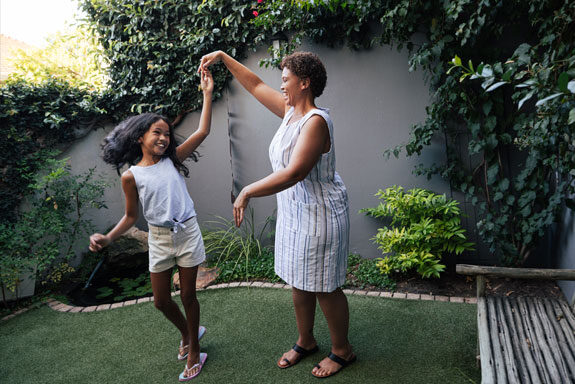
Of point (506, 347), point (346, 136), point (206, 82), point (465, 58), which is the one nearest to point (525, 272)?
point (506, 347)

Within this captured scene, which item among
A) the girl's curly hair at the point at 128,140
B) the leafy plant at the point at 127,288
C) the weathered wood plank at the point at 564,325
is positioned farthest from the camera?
the leafy plant at the point at 127,288

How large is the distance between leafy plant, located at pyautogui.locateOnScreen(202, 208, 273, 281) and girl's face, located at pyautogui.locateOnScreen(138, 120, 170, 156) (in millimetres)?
1899

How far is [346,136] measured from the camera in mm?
3961

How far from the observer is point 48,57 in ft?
28.4

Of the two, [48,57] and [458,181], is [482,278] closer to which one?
[458,181]

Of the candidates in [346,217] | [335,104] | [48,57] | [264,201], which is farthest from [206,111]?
[48,57]

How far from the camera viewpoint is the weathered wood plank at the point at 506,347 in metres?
1.56

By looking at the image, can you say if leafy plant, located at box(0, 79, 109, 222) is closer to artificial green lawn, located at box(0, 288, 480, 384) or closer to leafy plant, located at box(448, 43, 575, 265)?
artificial green lawn, located at box(0, 288, 480, 384)

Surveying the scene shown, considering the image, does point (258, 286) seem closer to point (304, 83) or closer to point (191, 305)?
point (191, 305)

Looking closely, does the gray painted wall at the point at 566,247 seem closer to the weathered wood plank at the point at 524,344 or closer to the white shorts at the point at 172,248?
the weathered wood plank at the point at 524,344

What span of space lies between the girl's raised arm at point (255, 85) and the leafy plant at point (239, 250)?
78.2 inches

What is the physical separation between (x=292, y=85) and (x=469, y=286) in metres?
2.45

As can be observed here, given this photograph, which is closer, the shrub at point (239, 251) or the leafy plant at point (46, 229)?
the leafy plant at point (46, 229)

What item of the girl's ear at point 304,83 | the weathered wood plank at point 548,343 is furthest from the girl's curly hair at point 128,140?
the weathered wood plank at point 548,343
